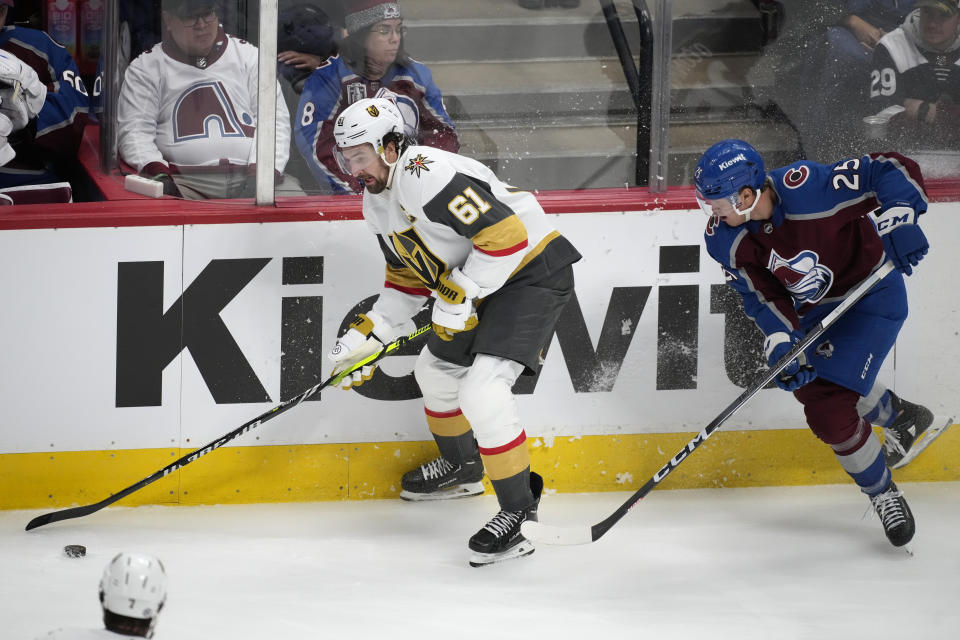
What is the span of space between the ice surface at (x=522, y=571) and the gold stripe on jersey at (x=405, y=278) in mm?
653

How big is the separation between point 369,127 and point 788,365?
1207 mm

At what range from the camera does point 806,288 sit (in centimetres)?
316

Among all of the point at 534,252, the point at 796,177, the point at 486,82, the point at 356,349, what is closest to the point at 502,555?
the point at 356,349

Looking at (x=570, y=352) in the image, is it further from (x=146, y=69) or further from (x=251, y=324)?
(x=146, y=69)

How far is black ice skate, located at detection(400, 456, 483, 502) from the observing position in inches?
138

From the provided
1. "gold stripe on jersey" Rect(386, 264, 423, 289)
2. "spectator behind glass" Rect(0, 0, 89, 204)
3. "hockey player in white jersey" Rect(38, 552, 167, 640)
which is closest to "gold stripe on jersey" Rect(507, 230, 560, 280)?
"gold stripe on jersey" Rect(386, 264, 423, 289)

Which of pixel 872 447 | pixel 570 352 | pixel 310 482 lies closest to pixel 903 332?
pixel 872 447

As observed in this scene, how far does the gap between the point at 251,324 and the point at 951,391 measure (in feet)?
6.78

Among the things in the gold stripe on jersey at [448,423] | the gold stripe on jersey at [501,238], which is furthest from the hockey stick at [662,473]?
the gold stripe on jersey at [501,238]

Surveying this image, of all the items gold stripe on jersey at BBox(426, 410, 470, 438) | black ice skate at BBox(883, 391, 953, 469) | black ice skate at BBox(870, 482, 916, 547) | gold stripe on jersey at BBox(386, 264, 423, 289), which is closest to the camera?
black ice skate at BBox(870, 482, 916, 547)

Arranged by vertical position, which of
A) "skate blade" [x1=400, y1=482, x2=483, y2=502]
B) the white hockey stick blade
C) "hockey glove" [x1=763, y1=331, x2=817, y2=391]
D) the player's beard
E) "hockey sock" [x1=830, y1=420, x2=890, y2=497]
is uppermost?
the player's beard

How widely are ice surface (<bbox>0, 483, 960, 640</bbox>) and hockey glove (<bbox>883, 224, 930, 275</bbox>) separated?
0.78 m

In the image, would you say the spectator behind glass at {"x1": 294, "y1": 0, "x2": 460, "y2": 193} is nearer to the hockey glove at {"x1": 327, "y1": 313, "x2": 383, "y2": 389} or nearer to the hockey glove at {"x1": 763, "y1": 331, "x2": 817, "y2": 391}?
the hockey glove at {"x1": 327, "y1": 313, "x2": 383, "y2": 389}

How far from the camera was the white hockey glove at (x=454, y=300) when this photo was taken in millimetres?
3035
